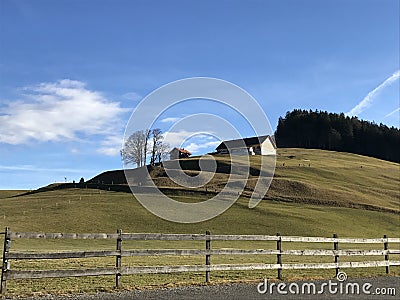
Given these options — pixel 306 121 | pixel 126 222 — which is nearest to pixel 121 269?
pixel 126 222

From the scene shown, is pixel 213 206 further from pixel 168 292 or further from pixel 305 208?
pixel 168 292

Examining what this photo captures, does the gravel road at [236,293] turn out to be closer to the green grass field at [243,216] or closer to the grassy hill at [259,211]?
the green grass field at [243,216]

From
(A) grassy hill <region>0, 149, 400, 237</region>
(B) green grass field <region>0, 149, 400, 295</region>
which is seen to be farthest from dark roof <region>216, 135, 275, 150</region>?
(B) green grass field <region>0, 149, 400, 295</region>

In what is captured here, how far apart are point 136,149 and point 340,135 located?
349 ft

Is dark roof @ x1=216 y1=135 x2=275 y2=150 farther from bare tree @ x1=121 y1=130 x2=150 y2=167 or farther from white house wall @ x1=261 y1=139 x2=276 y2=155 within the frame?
bare tree @ x1=121 y1=130 x2=150 y2=167

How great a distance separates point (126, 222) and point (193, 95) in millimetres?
22414

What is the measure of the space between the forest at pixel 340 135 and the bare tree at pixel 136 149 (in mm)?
102435

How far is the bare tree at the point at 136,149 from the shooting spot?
311 ft

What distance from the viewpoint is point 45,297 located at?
37.7ft

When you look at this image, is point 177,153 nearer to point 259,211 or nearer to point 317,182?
point 317,182

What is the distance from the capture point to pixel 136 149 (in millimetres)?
96000

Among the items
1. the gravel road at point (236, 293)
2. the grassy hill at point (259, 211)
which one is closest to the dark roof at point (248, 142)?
the grassy hill at point (259, 211)

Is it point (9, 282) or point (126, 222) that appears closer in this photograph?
point (9, 282)

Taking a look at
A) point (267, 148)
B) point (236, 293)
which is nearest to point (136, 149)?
point (267, 148)
